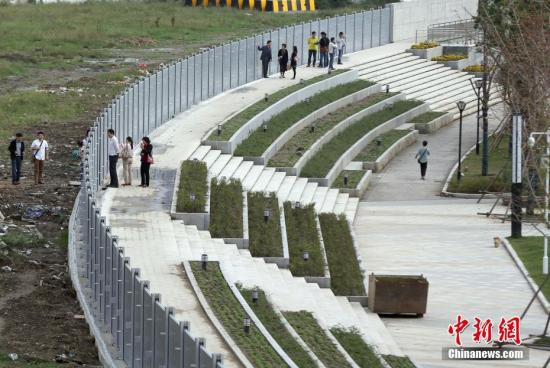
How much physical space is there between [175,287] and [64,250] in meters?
4.22

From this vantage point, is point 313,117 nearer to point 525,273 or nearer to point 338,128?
point 338,128

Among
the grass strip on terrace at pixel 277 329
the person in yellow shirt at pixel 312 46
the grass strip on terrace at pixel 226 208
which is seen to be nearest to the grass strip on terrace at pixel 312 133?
the person in yellow shirt at pixel 312 46

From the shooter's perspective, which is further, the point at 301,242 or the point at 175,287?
the point at 301,242

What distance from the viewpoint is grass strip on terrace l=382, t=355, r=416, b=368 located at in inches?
1160

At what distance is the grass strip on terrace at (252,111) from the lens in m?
49.0

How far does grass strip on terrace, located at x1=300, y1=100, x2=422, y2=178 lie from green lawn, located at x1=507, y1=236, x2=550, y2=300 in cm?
806

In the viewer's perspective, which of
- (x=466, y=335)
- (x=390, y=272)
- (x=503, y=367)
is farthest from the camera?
(x=390, y=272)

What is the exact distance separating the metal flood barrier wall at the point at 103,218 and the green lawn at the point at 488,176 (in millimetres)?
8901

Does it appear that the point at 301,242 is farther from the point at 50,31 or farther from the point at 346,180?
the point at 50,31

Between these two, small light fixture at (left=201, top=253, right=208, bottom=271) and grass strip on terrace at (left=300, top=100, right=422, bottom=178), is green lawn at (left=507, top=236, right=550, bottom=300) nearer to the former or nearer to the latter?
grass strip on terrace at (left=300, top=100, right=422, bottom=178)

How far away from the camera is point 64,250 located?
3481 centimetres

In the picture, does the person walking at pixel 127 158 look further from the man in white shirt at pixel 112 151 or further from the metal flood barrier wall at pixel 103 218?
the metal flood barrier wall at pixel 103 218

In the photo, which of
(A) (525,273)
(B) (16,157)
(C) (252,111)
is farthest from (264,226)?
(C) (252,111)

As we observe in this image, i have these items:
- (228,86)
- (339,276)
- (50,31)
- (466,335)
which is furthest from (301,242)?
(50,31)
